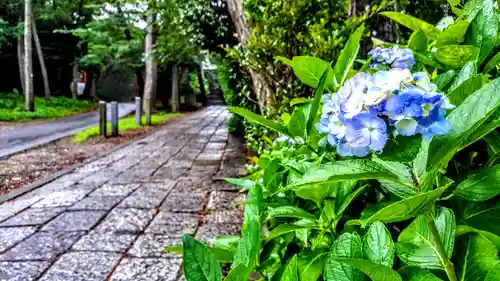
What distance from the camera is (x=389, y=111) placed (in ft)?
2.08

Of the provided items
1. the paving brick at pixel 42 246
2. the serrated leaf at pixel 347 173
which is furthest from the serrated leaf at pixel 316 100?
the paving brick at pixel 42 246

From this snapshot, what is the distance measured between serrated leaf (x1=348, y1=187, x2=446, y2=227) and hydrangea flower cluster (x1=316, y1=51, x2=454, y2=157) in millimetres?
79

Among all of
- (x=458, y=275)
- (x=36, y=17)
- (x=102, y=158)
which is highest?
(x=36, y=17)

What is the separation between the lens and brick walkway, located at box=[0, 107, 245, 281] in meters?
2.15

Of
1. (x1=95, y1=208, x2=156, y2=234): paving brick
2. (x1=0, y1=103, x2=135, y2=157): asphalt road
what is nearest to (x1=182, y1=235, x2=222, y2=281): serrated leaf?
(x1=95, y1=208, x2=156, y2=234): paving brick

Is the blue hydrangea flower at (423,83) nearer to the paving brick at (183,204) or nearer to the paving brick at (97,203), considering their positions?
the paving brick at (183,204)

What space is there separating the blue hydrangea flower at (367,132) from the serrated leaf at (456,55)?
463 millimetres

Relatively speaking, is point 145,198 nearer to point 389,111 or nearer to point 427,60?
point 427,60

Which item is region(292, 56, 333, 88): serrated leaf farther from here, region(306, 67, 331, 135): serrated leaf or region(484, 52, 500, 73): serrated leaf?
region(484, 52, 500, 73): serrated leaf

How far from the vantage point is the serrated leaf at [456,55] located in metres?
0.96

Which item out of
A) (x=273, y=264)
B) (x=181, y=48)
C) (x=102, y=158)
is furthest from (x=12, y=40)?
(x=273, y=264)

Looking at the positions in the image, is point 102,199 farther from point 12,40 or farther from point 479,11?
point 12,40

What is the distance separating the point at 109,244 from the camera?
2.47m

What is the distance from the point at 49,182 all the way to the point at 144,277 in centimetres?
276
